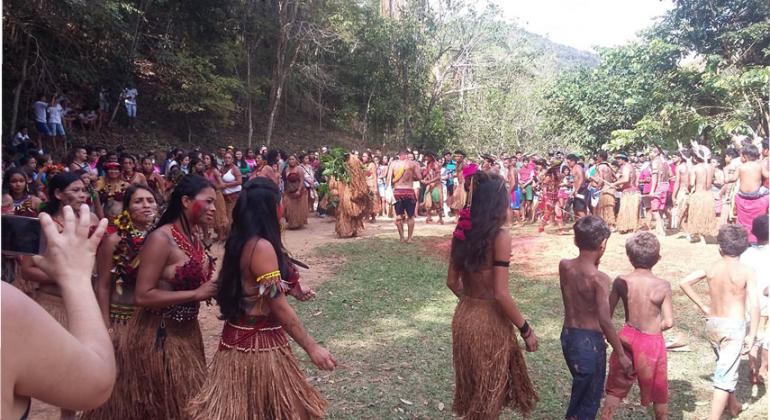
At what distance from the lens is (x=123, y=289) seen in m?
3.71

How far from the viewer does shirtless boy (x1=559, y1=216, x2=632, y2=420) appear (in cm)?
359

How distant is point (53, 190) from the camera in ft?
14.4

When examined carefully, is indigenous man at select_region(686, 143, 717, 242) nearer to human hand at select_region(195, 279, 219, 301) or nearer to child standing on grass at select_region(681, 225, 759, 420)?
child standing on grass at select_region(681, 225, 759, 420)

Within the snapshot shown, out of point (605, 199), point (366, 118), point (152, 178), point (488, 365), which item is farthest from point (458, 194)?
point (366, 118)

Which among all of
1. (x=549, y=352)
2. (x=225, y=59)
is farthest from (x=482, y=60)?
(x=549, y=352)

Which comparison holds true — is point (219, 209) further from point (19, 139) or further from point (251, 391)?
point (251, 391)

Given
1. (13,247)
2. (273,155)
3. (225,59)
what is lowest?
(13,247)

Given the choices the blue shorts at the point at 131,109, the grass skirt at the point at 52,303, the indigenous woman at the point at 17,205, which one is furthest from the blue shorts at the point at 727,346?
the blue shorts at the point at 131,109

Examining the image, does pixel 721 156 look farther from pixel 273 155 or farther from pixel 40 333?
pixel 40 333

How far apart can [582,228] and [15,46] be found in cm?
1325

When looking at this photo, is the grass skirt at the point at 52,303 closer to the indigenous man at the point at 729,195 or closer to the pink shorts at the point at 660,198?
the indigenous man at the point at 729,195

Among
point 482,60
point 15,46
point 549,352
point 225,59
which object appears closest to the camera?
point 549,352

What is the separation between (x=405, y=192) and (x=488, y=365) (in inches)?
320

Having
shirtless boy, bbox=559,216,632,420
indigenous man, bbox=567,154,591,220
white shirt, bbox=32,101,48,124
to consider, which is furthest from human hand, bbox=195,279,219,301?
white shirt, bbox=32,101,48,124
